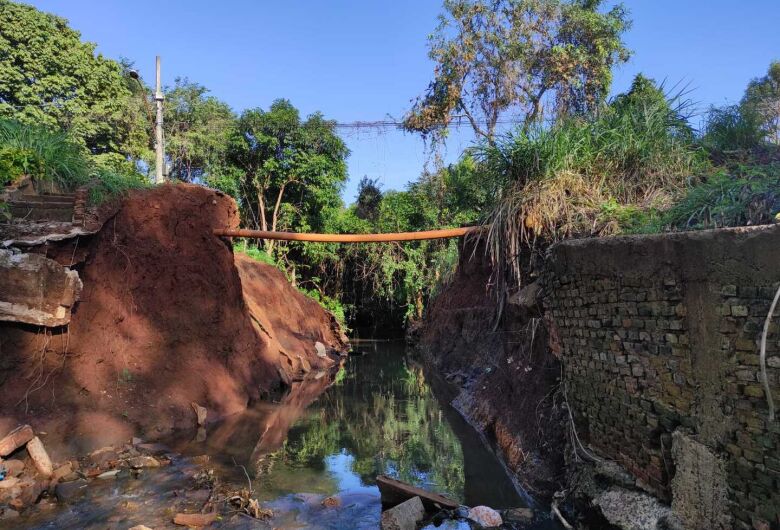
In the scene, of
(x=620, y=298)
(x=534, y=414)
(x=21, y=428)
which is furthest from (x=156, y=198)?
(x=620, y=298)

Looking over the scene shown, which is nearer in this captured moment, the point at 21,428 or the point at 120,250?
the point at 21,428

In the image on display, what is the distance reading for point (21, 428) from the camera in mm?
6285

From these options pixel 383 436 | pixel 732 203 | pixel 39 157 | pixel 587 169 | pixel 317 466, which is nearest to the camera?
pixel 732 203

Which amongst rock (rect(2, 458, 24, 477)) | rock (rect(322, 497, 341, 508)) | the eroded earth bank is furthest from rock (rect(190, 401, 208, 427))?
the eroded earth bank

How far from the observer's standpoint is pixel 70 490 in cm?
571

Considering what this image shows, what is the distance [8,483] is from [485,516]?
195 inches

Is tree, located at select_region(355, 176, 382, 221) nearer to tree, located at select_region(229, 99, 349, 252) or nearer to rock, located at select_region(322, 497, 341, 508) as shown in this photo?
tree, located at select_region(229, 99, 349, 252)

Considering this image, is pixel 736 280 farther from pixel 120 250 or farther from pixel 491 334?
pixel 120 250

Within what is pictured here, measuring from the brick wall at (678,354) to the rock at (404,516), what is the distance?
71.6 inches

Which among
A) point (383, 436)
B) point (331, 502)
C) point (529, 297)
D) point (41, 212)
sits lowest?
point (383, 436)

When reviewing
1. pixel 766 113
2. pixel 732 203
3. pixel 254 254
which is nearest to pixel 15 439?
pixel 732 203

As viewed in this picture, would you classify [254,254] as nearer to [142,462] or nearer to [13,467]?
[142,462]

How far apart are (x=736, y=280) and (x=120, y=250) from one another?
29.8ft

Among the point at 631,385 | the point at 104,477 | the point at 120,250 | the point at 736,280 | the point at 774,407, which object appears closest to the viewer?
the point at 774,407
